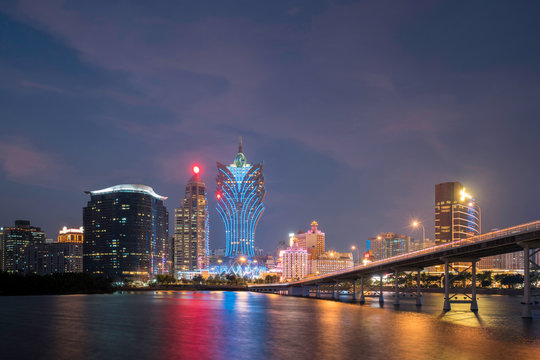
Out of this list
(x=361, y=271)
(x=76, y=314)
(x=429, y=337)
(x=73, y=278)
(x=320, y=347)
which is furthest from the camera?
(x=73, y=278)

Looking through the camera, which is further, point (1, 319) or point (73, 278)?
point (73, 278)

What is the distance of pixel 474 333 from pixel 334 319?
2568 centimetres

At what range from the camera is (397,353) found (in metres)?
50.5

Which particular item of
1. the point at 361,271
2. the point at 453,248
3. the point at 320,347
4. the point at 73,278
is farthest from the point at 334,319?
the point at 73,278

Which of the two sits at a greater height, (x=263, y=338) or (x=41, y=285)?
(x=263, y=338)

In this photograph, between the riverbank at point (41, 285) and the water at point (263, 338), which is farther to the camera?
the riverbank at point (41, 285)

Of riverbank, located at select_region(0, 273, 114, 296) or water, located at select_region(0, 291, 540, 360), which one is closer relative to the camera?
water, located at select_region(0, 291, 540, 360)

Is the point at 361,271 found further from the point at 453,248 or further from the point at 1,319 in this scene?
the point at 1,319

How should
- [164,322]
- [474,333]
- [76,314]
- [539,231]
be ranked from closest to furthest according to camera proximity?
[474,333], [539,231], [164,322], [76,314]

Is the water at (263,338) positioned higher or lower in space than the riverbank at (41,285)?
higher

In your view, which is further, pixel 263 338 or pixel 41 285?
pixel 41 285

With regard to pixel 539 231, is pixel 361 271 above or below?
below

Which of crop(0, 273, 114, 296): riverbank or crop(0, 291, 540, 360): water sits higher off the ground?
crop(0, 291, 540, 360): water

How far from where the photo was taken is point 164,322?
266 ft
